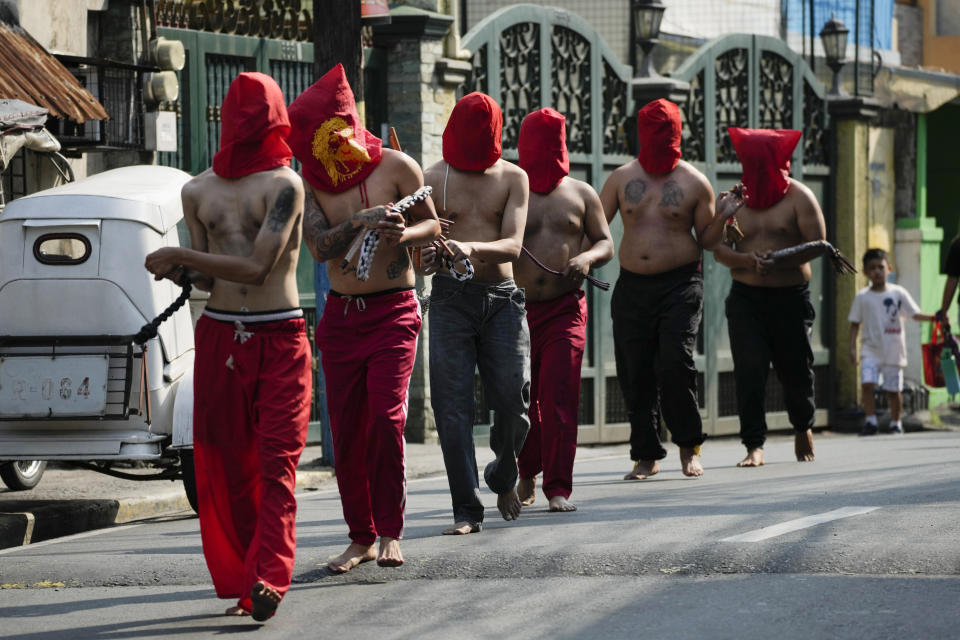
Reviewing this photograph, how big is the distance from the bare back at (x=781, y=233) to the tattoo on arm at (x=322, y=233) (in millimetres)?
4962

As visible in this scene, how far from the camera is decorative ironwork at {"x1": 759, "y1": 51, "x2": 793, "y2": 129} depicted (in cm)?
1795

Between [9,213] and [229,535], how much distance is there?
147 inches

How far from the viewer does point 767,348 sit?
11.5 metres

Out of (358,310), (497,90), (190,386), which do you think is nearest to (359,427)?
(358,310)

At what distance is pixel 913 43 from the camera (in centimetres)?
2461

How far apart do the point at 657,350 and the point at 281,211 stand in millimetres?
4569

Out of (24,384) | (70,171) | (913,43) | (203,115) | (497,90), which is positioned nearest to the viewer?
(24,384)

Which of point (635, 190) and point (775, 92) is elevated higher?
point (775, 92)

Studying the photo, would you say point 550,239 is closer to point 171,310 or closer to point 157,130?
point 171,310

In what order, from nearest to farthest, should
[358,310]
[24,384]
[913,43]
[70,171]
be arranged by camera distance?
[358,310], [24,384], [70,171], [913,43]

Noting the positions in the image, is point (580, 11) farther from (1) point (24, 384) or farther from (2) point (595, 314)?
(1) point (24, 384)

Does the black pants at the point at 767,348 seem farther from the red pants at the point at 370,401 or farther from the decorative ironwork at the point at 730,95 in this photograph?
the decorative ironwork at the point at 730,95

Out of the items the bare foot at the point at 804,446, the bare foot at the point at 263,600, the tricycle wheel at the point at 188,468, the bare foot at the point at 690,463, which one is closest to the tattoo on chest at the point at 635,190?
the bare foot at the point at 690,463

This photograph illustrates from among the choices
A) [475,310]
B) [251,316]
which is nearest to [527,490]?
[475,310]
